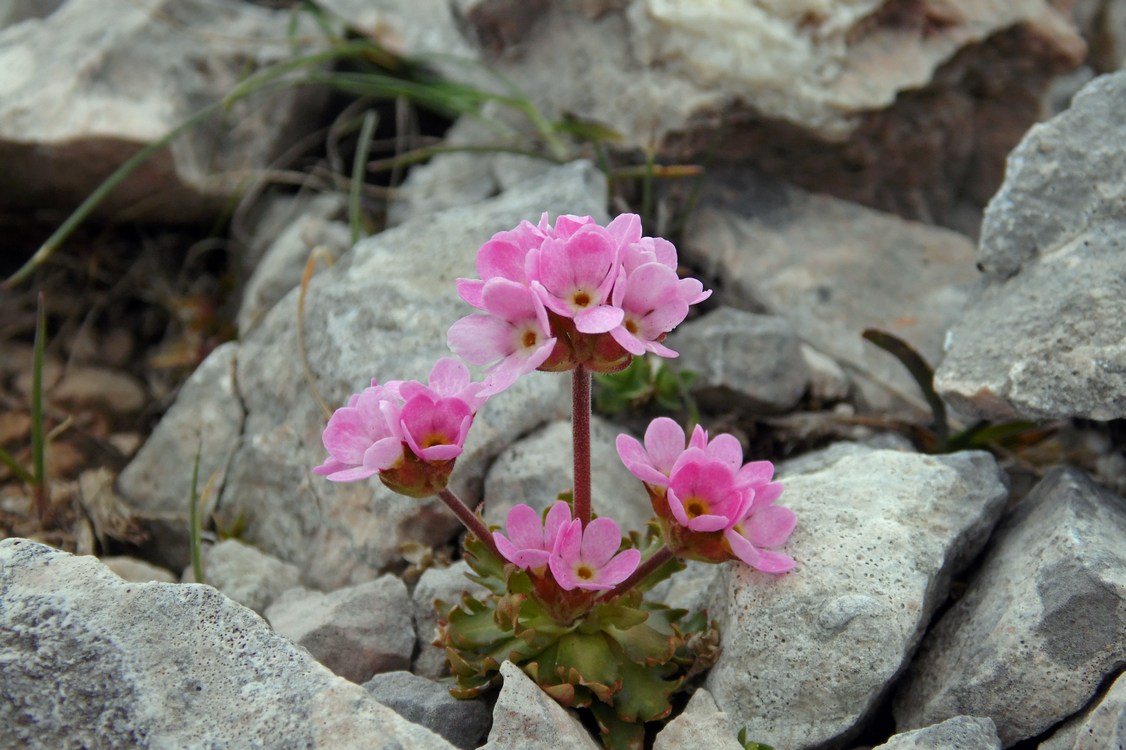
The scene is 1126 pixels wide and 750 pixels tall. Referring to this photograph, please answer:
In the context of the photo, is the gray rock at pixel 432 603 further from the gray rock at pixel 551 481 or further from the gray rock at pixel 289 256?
the gray rock at pixel 289 256

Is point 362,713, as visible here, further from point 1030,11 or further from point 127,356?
point 1030,11

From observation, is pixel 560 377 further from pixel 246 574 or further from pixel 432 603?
pixel 246 574

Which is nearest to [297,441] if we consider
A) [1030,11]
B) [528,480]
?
[528,480]

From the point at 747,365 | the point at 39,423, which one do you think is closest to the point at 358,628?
the point at 39,423

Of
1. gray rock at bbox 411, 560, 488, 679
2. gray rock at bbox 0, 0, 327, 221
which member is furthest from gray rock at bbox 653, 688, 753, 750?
gray rock at bbox 0, 0, 327, 221

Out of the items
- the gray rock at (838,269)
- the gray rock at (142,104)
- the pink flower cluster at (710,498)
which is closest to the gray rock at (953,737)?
the pink flower cluster at (710,498)
